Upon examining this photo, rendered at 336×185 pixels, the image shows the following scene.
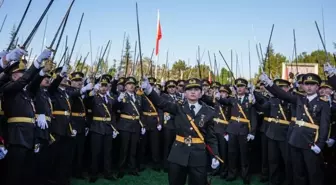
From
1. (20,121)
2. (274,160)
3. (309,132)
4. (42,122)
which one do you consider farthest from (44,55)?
(274,160)

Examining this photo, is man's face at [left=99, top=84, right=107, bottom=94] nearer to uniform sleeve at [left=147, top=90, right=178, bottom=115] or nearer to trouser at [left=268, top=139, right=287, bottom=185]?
uniform sleeve at [left=147, top=90, right=178, bottom=115]

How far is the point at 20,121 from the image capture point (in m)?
5.25

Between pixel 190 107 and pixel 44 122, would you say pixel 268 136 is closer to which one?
pixel 190 107

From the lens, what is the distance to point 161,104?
215 inches

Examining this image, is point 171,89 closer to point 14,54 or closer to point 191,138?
point 191,138

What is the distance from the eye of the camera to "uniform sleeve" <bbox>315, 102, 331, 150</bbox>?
6.09m

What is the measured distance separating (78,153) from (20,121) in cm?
295

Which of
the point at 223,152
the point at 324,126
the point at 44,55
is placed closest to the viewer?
the point at 44,55

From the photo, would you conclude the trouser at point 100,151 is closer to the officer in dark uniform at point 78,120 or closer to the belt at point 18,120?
the officer in dark uniform at point 78,120

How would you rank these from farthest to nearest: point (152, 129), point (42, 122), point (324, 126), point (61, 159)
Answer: point (152, 129)
point (61, 159)
point (324, 126)
point (42, 122)

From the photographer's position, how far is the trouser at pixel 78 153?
26.1 ft

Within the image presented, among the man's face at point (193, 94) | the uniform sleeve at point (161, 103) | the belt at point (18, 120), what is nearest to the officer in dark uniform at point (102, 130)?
the belt at point (18, 120)

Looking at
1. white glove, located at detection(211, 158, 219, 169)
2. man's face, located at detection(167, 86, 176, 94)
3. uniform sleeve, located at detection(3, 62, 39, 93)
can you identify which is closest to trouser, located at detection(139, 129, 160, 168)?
man's face, located at detection(167, 86, 176, 94)

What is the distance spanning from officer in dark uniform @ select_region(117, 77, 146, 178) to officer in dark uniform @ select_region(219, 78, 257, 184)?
95.5 inches
